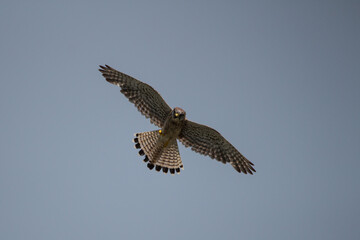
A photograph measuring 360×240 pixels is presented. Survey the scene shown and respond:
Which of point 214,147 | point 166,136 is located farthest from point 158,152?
point 214,147

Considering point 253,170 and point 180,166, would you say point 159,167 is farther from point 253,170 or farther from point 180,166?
point 253,170

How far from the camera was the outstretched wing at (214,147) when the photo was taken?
41.7ft

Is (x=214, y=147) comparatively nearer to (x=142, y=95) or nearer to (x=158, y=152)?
(x=158, y=152)

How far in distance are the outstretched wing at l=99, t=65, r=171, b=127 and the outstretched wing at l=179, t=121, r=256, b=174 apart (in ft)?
2.60

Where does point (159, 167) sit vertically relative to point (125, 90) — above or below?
below

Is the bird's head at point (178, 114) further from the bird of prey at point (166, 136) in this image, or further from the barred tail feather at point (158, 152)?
the barred tail feather at point (158, 152)

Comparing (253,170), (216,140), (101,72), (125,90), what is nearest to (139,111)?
(125,90)

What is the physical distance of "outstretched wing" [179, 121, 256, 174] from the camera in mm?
12711

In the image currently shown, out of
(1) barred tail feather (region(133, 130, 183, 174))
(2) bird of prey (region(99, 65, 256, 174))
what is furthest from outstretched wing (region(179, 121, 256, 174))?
(1) barred tail feather (region(133, 130, 183, 174))

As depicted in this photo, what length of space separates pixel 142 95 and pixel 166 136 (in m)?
1.30

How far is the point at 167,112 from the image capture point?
496 inches

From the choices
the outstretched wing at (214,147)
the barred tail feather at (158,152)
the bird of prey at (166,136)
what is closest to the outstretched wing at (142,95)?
the bird of prey at (166,136)

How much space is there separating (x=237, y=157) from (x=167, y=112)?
2347 mm

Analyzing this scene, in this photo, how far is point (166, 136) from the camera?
1258 cm
